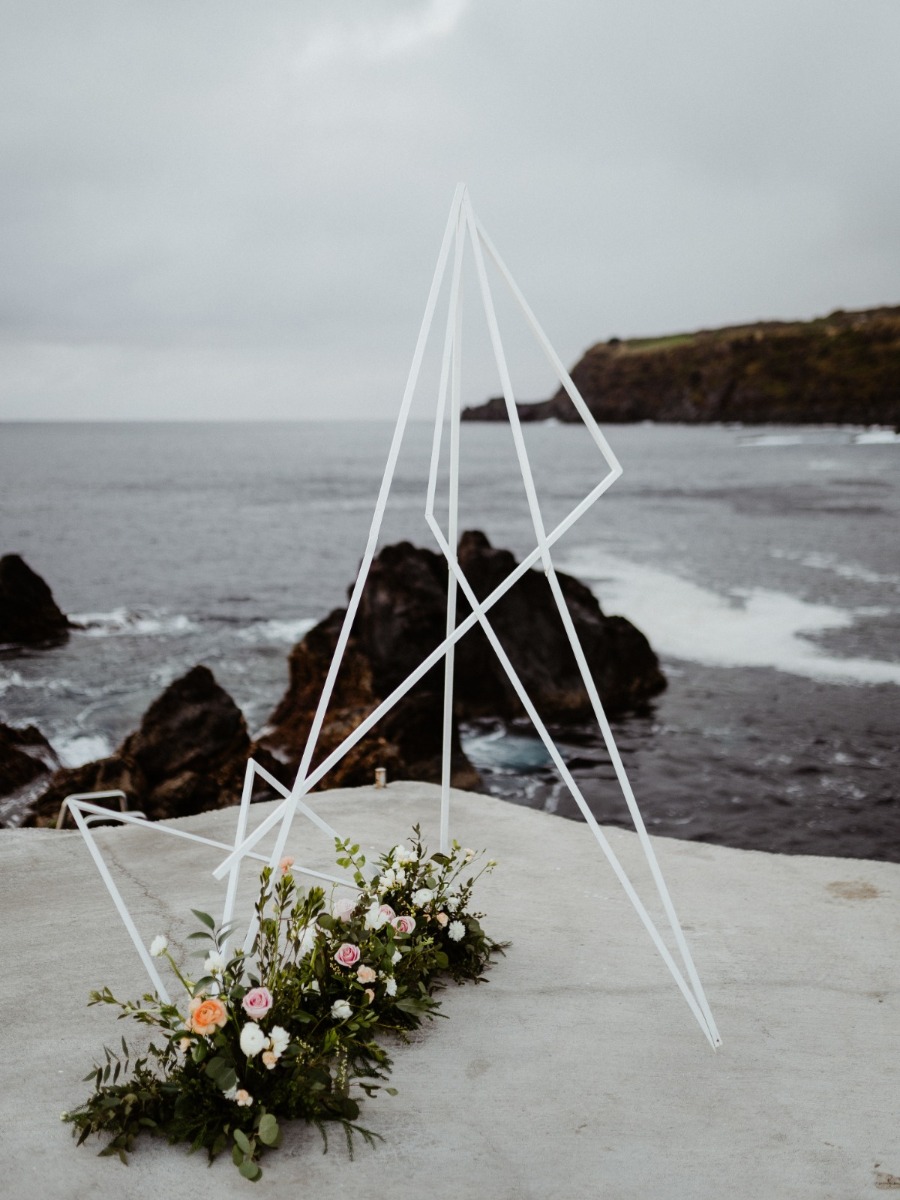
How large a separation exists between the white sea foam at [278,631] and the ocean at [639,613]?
0.32 ft

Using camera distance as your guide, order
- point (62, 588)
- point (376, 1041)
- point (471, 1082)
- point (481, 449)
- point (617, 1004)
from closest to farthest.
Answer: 1. point (471, 1082)
2. point (376, 1041)
3. point (617, 1004)
4. point (62, 588)
5. point (481, 449)

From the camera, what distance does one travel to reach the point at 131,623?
23203 millimetres

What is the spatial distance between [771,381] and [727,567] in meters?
93.4

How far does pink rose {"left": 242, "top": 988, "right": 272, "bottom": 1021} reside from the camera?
3.00m

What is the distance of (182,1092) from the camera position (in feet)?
10.1

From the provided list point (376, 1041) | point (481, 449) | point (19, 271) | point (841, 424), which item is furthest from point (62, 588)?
point (841, 424)

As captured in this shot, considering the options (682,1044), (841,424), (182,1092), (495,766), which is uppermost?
(841,424)

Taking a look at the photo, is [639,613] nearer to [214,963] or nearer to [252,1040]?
[214,963]

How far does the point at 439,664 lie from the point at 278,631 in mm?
10267

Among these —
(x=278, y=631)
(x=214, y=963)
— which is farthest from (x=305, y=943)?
(x=278, y=631)

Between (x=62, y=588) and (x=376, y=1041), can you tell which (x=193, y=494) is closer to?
(x=62, y=588)

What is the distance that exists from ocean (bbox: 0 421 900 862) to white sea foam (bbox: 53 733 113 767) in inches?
2.0

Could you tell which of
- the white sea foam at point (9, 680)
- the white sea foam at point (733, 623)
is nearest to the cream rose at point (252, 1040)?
the white sea foam at point (733, 623)

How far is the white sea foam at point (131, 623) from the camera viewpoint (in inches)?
872
